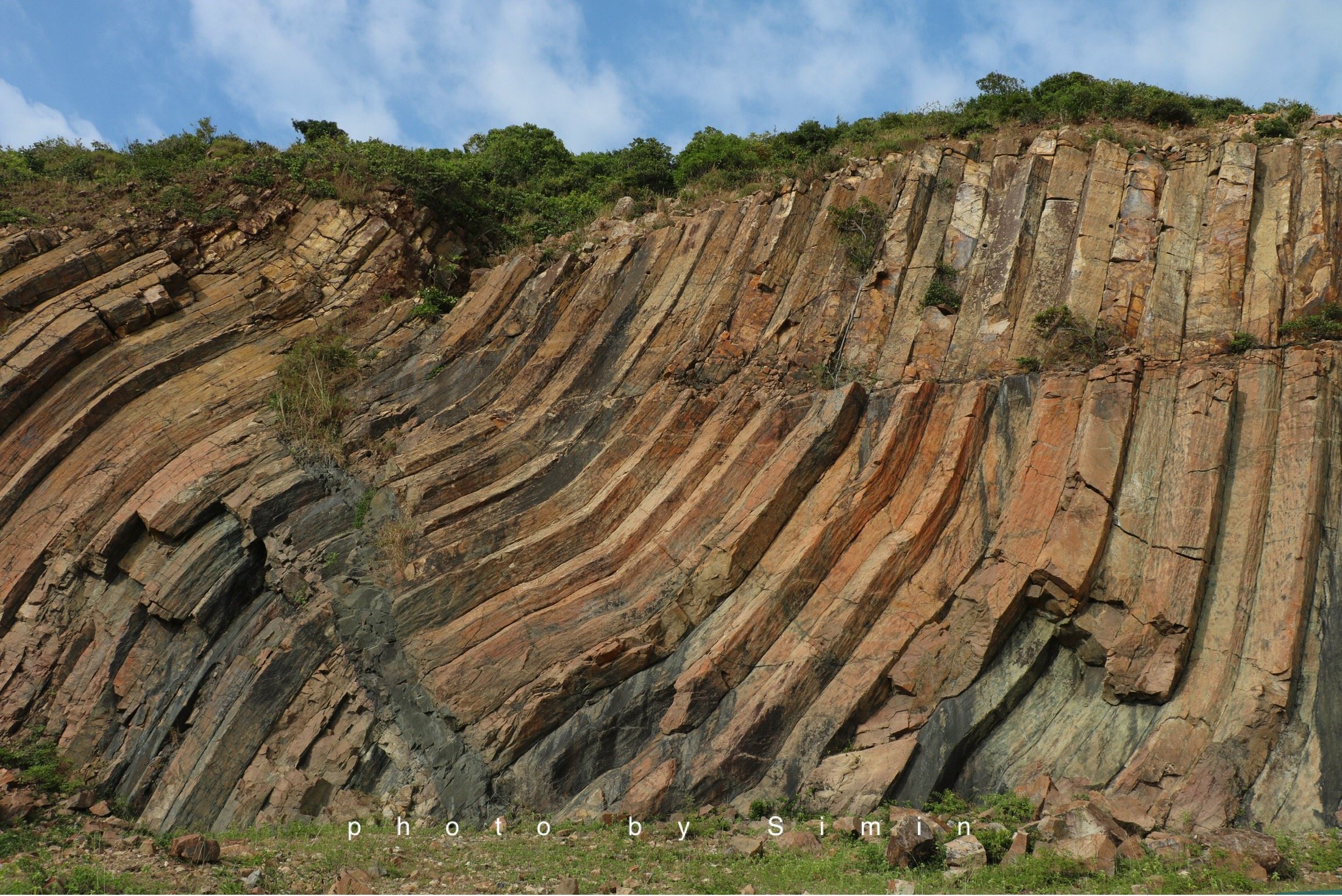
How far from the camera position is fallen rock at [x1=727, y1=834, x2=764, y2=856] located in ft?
33.8

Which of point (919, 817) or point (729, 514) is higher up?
point (729, 514)

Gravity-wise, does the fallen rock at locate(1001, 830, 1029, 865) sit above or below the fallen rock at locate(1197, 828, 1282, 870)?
below

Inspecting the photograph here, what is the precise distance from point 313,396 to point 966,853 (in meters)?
12.5

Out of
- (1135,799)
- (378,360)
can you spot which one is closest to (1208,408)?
Answer: (1135,799)

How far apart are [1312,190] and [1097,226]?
3002mm

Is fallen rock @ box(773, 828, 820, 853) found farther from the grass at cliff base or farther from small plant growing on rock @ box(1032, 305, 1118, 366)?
small plant growing on rock @ box(1032, 305, 1118, 366)

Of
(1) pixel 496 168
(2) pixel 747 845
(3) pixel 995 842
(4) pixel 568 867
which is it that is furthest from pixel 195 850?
(1) pixel 496 168

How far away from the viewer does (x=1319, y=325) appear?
1312 cm

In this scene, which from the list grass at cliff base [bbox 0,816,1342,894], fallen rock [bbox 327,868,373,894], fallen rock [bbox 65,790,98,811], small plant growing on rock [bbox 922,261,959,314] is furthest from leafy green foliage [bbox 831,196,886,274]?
fallen rock [bbox 65,790,98,811]

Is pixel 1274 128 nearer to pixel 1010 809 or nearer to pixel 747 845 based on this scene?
pixel 1010 809

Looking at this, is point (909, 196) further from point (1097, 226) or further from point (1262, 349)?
point (1262, 349)

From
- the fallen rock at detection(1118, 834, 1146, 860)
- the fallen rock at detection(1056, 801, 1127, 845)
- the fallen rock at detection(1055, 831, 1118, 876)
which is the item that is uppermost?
the fallen rock at detection(1056, 801, 1127, 845)

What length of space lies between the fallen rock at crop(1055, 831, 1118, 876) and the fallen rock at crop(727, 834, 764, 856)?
297 centimetres

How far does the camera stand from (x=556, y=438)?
15555 mm
